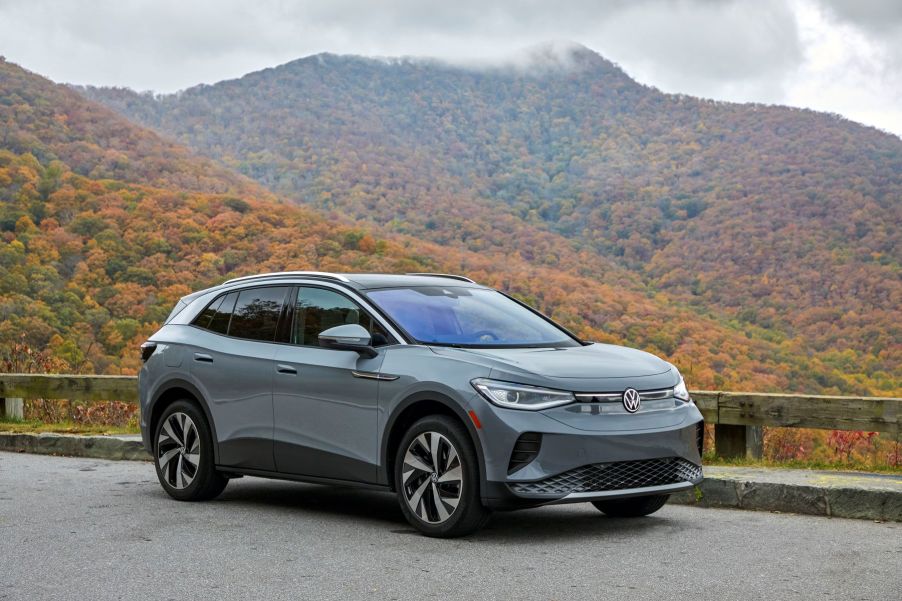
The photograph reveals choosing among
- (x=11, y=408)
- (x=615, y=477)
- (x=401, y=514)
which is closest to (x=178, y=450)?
(x=401, y=514)

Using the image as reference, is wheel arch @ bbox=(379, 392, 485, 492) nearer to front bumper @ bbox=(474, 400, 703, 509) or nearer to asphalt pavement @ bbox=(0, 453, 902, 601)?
front bumper @ bbox=(474, 400, 703, 509)

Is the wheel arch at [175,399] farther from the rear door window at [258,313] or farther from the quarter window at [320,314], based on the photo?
the quarter window at [320,314]

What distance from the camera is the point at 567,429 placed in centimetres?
679

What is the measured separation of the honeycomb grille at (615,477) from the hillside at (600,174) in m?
41.7

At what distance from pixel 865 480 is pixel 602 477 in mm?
2870

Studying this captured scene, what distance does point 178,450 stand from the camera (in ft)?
29.6

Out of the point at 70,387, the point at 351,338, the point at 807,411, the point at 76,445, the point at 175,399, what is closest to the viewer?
the point at 351,338

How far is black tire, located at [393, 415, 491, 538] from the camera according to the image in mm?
6891

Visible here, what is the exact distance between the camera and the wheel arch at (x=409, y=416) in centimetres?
697

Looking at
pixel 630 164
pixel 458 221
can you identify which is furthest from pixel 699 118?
pixel 458 221

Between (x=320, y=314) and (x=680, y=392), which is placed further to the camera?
(x=320, y=314)

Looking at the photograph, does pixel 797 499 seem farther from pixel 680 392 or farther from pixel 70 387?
pixel 70 387

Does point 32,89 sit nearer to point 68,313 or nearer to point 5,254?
point 5,254

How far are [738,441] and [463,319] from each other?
12.3 feet
